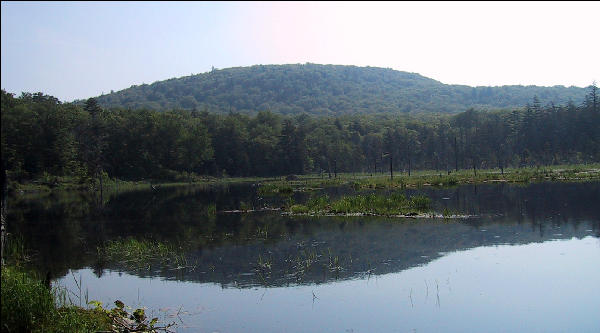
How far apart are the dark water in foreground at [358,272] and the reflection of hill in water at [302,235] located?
11 cm

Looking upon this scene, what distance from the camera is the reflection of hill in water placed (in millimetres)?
23922

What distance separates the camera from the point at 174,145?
132250 mm

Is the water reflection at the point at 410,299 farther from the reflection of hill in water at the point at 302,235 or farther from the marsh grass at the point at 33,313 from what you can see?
the marsh grass at the point at 33,313

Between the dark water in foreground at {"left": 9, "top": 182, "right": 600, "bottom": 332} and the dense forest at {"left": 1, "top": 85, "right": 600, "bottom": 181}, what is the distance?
7180 cm

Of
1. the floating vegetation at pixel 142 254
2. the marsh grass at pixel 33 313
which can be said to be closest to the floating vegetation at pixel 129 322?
the marsh grass at pixel 33 313

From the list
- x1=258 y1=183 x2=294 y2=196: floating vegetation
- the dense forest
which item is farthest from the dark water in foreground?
the dense forest

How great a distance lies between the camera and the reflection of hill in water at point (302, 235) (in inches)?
942

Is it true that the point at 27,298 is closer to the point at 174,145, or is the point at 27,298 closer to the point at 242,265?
the point at 242,265

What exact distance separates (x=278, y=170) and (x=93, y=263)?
11291 centimetres

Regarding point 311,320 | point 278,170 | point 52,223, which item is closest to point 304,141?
point 278,170

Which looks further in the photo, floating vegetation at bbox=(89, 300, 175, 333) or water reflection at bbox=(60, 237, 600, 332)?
water reflection at bbox=(60, 237, 600, 332)

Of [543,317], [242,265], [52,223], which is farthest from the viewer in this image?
[52,223]

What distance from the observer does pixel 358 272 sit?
892 inches

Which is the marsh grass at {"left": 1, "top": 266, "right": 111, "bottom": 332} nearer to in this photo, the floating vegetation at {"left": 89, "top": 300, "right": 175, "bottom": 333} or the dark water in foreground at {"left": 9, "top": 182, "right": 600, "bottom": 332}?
the floating vegetation at {"left": 89, "top": 300, "right": 175, "bottom": 333}
